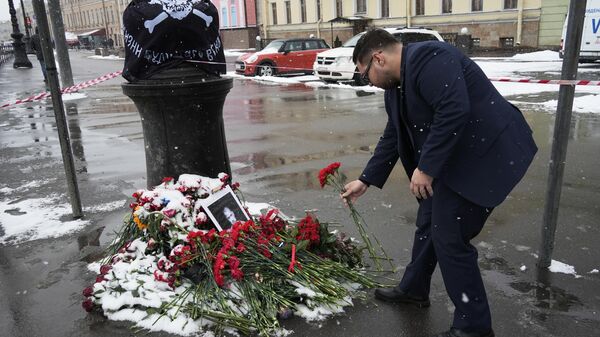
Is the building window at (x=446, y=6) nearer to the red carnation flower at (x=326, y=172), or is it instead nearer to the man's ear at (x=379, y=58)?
the red carnation flower at (x=326, y=172)

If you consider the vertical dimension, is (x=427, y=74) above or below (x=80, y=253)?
above

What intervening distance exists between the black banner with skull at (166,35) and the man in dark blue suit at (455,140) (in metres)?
1.51

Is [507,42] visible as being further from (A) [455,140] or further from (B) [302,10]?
(A) [455,140]

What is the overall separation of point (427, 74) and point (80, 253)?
3.13 meters

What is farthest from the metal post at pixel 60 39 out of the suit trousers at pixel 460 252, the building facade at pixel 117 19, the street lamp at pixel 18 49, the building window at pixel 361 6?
the building window at pixel 361 6

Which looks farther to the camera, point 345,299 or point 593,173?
point 593,173

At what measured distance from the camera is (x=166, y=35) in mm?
3656

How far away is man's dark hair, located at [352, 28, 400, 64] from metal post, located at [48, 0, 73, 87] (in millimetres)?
16202

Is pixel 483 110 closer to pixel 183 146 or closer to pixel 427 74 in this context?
pixel 427 74

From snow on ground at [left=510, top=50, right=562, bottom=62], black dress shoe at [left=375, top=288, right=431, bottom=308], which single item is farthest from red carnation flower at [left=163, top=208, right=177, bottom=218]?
snow on ground at [left=510, top=50, right=562, bottom=62]

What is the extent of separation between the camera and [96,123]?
11.0 meters

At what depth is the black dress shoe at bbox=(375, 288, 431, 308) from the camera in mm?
3201

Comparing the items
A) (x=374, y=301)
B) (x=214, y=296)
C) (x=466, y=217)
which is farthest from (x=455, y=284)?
(x=214, y=296)

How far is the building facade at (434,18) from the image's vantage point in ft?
86.9
